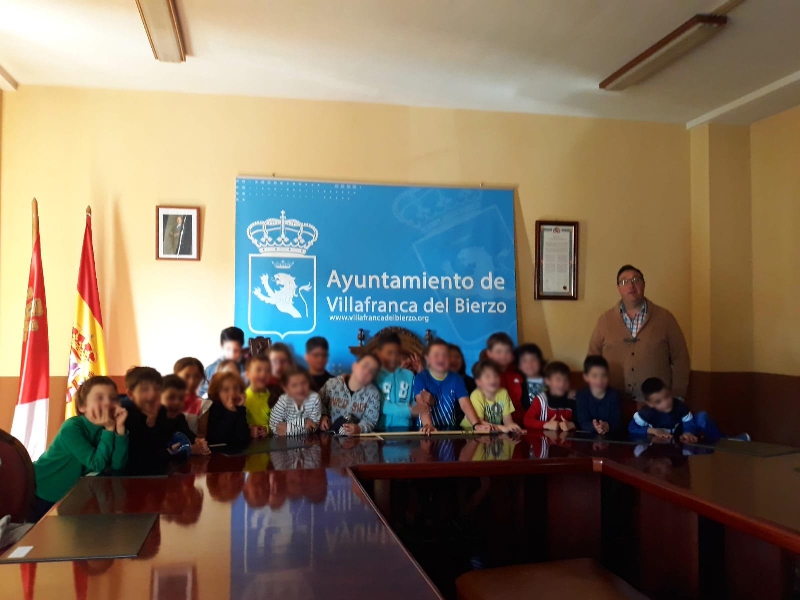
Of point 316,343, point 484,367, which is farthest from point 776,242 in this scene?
point 316,343

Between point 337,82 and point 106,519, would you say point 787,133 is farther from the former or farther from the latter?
point 106,519

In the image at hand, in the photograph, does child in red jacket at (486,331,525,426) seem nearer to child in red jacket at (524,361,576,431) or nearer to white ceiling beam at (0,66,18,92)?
child in red jacket at (524,361,576,431)

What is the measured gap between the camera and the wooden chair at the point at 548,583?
169 cm

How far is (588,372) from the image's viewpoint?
3.30 meters

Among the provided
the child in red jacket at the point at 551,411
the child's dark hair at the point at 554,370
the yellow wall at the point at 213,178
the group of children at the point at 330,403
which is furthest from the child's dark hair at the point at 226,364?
the child's dark hair at the point at 554,370

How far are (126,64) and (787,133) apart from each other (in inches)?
163

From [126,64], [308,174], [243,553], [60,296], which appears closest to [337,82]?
[308,174]

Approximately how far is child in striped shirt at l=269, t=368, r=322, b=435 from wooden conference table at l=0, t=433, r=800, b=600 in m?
0.10

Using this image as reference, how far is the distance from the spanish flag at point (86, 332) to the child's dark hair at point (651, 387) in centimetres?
298

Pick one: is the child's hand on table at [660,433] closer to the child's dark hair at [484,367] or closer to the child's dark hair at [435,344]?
the child's dark hair at [484,367]

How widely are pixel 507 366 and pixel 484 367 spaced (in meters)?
0.13

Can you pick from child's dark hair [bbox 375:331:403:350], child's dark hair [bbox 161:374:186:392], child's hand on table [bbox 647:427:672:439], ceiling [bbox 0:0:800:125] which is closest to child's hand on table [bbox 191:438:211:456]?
child's dark hair [bbox 161:374:186:392]

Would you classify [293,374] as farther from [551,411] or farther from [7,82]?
[7,82]

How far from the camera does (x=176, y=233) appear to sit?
3533 millimetres
